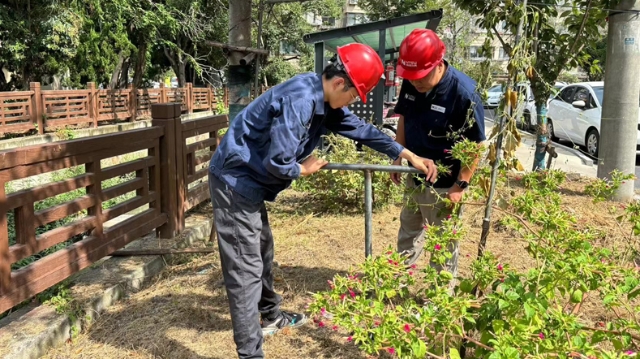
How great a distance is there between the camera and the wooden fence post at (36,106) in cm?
1410

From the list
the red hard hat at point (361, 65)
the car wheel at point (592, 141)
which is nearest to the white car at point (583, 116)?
the car wheel at point (592, 141)

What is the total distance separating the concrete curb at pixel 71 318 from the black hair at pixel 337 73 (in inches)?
80.5

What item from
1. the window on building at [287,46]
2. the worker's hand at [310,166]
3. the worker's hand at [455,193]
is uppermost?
the window on building at [287,46]

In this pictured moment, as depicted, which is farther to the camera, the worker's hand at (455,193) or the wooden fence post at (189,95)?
the wooden fence post at (189,95)

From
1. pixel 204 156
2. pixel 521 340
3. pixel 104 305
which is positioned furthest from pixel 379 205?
pixel 521 340

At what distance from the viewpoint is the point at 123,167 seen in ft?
13.6

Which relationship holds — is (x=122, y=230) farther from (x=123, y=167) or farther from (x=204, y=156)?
(x=204, y=156)

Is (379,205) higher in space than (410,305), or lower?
lower

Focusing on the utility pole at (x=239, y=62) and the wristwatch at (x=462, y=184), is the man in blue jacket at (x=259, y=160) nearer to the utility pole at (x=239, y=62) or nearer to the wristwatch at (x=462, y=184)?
the wristwatch at (x=462, y=184)

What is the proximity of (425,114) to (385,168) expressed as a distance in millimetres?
573

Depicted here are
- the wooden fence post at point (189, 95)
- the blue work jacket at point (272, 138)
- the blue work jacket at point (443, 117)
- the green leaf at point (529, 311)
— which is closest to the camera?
the green leaf at point (529, 311)

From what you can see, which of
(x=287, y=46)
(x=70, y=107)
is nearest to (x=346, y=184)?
(x=70, y=107)

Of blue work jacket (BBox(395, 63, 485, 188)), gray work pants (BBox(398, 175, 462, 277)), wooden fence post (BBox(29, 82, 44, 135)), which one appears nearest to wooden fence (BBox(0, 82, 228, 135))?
wooden fence post (BBox(29, 82, 44, 135))

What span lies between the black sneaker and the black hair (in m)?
1.45
